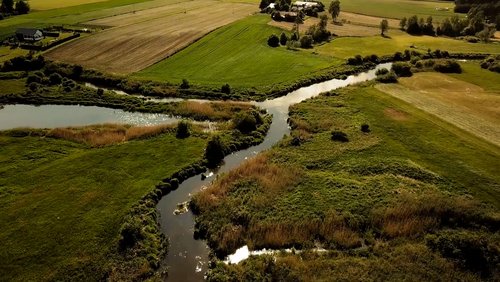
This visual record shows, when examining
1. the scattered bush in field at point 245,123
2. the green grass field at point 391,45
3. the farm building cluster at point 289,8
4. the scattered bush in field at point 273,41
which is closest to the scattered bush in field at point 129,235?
the scattered bush in field at point 245,123

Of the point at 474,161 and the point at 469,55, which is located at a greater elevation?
the point at 469,55

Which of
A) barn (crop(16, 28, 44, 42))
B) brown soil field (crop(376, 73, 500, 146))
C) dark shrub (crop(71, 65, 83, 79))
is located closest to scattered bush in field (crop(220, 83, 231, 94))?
brown soil field (crop(376, 73, 500, 146))

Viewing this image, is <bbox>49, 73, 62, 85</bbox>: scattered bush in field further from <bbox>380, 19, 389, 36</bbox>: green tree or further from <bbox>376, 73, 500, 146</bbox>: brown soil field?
<bbox>380, 19, 389, 36</bbox>: green tree

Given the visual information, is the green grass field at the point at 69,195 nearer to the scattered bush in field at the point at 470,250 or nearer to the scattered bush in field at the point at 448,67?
the scattered bush in field at the point at 470,250

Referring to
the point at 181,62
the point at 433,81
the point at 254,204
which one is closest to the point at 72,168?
the point at 254,204

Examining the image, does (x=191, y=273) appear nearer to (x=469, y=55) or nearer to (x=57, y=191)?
(x=57, y=191)

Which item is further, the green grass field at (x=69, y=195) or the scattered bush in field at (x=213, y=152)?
the scattered bush in field at (x=213, y=152)
